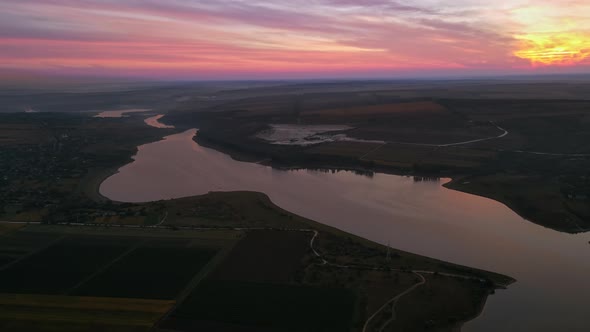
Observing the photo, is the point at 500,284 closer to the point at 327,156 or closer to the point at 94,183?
the point at 327,156

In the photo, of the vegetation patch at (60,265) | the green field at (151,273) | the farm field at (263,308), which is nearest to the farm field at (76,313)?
the green field at (151,273)

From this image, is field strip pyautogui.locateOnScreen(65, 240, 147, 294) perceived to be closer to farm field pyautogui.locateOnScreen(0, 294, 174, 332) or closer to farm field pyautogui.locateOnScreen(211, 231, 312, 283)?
farm field pyautogui.locateOnScreen(0, 294, 174, 332)

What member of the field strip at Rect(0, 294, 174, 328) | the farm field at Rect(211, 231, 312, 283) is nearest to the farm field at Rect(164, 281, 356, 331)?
the farm field at Rect(211, 231, 312, 283)

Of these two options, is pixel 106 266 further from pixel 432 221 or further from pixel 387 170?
pixel 387 170

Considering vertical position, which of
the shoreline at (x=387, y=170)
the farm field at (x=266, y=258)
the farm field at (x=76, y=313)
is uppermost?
the shoreline at (x=387, y=170)

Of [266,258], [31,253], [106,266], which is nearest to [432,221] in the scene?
[266,258]

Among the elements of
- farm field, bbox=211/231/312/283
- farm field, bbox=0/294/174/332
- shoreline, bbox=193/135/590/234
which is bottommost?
farm field, bbox=0/294/174/332

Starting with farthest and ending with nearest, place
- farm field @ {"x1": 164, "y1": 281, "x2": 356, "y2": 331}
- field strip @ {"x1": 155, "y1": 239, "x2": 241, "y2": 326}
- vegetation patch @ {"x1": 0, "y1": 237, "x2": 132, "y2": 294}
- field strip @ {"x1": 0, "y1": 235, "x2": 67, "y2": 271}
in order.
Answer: field strip @ {"x1": 0, "y1": 235, "x2": 67, "y2": 271}, vegetation patch @ {"x1": 0, "y1": 237, "x2": 132, "y2": 294}, field strip @ {"x1": 155, "y1": 239, "x2": 241, "y2": 326}, farm field @ {"x1": 164, "y1": 281, "x2": 356, "y2": 331}

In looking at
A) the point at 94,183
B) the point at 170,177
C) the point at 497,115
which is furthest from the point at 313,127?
the point at 94,183

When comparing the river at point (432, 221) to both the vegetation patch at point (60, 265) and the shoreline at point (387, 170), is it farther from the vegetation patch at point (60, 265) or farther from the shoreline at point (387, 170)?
the vegetation patch at point (60, 265)
